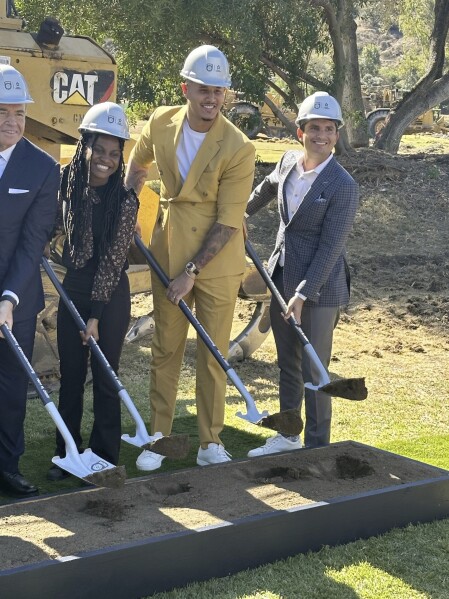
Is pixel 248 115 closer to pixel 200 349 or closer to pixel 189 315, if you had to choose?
pixel 200 349

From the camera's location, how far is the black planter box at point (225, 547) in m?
4.43

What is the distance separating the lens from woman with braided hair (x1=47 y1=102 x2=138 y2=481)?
18.6 feet

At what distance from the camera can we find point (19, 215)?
5.45 m

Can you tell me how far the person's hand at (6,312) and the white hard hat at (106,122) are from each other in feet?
3.06

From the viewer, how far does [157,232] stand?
246 inches

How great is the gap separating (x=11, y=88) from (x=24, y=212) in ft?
1.90

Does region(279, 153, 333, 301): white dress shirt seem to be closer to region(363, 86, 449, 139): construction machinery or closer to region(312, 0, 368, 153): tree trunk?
region(312, 0, 368, 153): tree trunk

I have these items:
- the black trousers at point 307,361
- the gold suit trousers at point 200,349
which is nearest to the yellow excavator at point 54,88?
the gold suit trousers at point 200,349

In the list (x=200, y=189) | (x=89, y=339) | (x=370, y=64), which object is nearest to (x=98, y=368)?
(x=89, y=339)

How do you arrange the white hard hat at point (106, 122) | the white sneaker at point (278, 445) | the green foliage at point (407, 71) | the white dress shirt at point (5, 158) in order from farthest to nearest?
the green foliage at point (407, 71) < the white sneaker at point (278, 445) < the white hard hat at point (106, 122) < the white dress shirt at point (5, 158)

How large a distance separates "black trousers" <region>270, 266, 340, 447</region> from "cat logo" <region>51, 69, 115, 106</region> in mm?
2334

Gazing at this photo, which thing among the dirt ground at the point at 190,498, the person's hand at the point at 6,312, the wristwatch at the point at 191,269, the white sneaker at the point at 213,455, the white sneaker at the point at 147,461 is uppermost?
the wristwatch at the point at 191,269

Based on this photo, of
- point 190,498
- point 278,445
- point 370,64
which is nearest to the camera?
point 190,498

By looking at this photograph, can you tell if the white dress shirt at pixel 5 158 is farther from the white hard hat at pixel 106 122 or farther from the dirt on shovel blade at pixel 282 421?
the dirt on shovel blade at pixel 282 421
